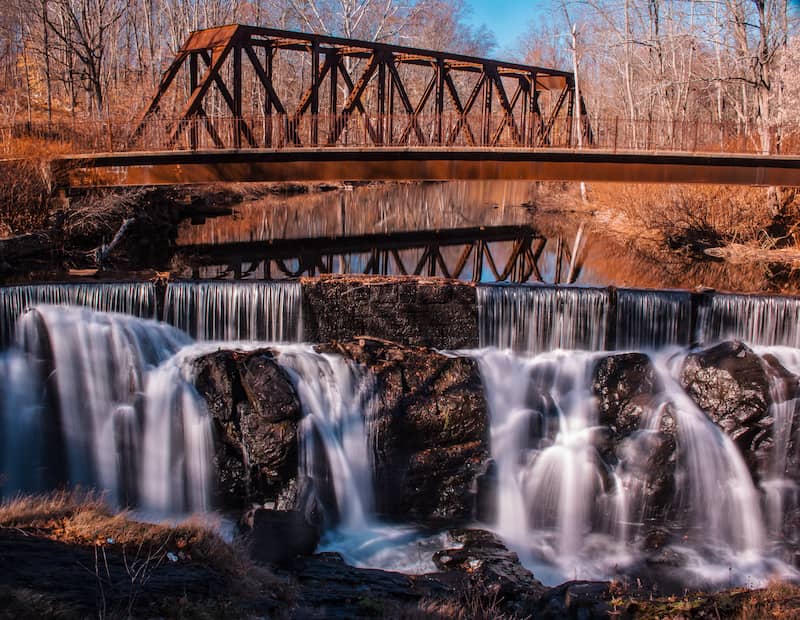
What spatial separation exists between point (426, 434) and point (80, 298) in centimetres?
759

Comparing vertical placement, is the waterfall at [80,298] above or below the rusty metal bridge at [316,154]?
below

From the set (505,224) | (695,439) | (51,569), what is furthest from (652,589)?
(505,224)

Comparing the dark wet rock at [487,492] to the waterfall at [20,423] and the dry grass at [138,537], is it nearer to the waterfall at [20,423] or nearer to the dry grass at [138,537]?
the dry grass at [138,537]

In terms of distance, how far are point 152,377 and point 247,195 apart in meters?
26.3

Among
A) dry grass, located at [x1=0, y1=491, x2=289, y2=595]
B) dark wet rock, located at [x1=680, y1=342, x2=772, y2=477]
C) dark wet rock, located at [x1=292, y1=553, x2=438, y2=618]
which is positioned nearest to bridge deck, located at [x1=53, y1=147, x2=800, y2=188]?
dark wet rock, located at [x1=680, y1=342, x2=772, y2=477]

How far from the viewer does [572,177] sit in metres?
23.1

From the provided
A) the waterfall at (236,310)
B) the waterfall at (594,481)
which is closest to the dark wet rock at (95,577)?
the waterfall at (594,481)

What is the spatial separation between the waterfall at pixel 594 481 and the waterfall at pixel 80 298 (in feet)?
23.7

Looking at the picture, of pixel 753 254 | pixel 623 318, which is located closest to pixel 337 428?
pixel 623 318

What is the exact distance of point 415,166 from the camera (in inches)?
890

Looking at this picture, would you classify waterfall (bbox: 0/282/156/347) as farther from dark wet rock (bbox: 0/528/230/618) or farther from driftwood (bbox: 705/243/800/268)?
driftwood (bbox: 705/243/800/268)

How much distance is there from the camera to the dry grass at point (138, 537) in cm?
800

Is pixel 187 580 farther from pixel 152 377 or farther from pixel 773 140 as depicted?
pixel 773 140

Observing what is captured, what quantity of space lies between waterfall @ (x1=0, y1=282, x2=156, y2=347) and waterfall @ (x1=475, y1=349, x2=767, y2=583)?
7.23 meters
